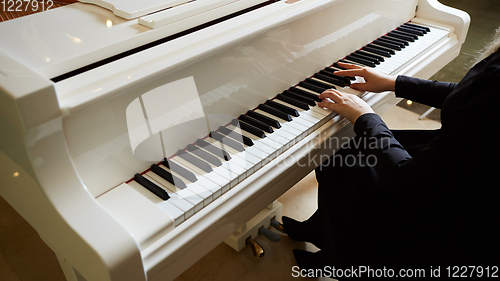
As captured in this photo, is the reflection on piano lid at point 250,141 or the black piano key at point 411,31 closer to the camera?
the reflection on piano lid at point 250,141

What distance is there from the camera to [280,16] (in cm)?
151

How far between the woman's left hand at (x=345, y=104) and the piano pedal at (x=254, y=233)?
782 mm

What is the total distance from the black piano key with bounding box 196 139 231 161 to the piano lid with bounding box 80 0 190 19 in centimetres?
51

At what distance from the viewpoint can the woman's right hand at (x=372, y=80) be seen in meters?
1.75

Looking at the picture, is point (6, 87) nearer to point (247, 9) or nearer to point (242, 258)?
point (247, 9)

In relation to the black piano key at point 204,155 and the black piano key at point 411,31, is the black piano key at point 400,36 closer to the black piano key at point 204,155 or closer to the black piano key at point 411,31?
the black piano key at point 411,31

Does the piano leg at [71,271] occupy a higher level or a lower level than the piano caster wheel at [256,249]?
higher

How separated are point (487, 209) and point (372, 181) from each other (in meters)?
0.39

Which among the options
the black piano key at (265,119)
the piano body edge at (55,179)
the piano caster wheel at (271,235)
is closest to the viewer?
the piano body edge at (55,179)

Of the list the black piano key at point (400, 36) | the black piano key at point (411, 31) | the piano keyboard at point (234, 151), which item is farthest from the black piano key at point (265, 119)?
the black piano key at point (411, 31)

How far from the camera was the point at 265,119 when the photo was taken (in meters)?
1.56

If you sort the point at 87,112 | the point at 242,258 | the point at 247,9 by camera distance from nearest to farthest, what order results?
the point at 87,112, the point at 247,9, the point at 242,258

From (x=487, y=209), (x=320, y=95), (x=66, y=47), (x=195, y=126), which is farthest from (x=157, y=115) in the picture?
(x=487, y=209)

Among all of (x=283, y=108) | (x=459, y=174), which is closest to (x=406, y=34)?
(x=283, y=108)
